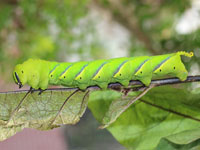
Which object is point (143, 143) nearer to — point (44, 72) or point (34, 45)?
point (44, 72)

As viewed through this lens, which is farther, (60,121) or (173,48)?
(173,48)

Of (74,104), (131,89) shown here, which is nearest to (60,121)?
(74,104)

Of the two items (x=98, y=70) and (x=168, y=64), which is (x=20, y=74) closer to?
(x=98, y=70)

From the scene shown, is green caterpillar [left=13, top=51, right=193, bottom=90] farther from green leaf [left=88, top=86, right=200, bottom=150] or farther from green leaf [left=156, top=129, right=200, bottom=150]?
green leaf [left=156, top=129, right=200, bottom=150]

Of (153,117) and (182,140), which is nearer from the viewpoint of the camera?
(182,140)

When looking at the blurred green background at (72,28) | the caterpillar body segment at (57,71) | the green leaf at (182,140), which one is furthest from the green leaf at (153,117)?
the blurred green background at (72,28)

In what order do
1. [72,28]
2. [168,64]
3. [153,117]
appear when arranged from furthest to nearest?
[72,28] < [168,64] < [153,117]

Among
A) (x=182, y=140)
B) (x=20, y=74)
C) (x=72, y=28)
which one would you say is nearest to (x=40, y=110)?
(x=20, y=74)
